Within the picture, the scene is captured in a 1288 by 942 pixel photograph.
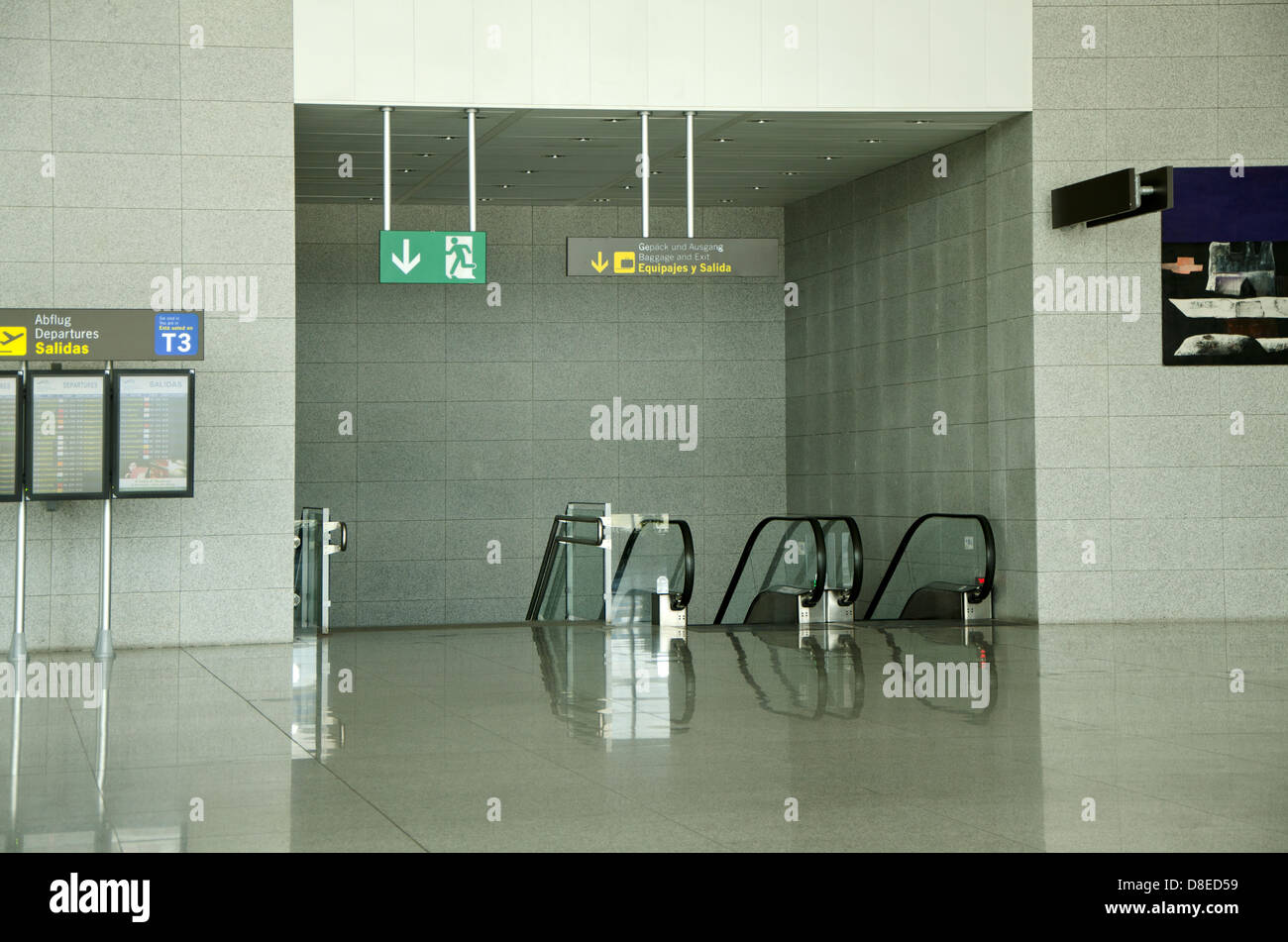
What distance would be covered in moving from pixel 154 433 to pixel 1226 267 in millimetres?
8550

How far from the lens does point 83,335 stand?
31.6ft

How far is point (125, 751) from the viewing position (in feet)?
20.6

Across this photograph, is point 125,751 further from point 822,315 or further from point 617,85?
point 822,315

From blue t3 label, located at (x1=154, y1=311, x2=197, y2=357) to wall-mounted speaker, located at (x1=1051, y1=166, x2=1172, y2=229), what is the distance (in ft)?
22.3

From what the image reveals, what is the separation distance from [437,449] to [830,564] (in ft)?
19.6

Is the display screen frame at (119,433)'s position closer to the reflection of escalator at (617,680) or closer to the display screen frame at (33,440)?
the display screen frame at (33,440)

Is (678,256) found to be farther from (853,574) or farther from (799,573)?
(799,573)

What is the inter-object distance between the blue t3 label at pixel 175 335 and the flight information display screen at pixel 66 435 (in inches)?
18.4

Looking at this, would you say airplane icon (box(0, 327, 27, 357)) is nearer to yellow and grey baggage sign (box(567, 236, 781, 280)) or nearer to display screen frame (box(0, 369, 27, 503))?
display screen frame (box(0, 369, 27, 503))

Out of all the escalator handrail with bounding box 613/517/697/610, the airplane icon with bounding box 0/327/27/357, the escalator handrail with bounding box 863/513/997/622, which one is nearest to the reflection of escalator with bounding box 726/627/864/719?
the escalator handrail with bounding box 613/517/697/610

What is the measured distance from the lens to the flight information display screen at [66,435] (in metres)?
9.65

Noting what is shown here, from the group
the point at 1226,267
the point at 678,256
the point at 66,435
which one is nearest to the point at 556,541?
the point at 678,256
